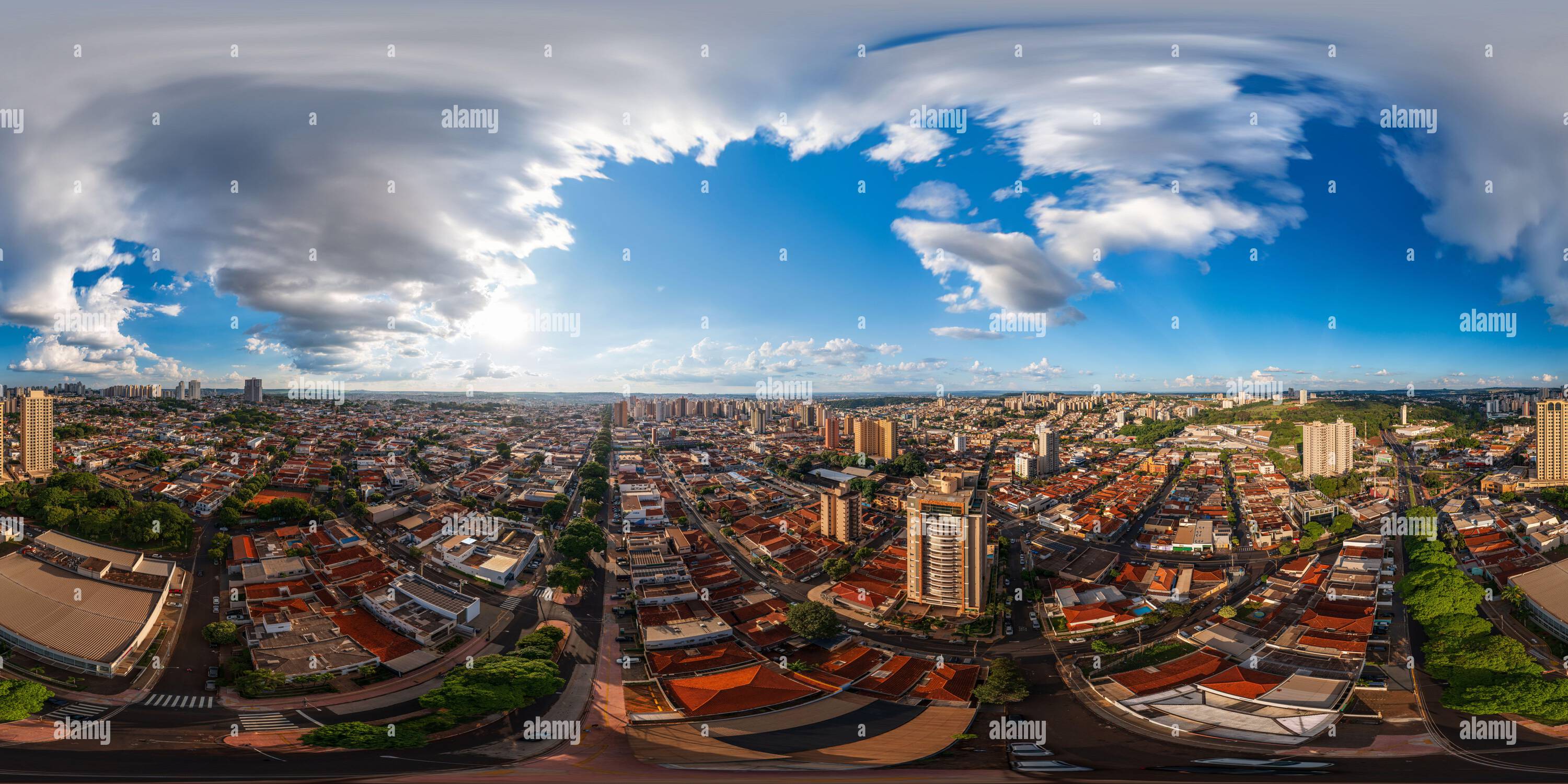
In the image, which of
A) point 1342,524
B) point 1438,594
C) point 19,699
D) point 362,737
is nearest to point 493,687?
point 362,737

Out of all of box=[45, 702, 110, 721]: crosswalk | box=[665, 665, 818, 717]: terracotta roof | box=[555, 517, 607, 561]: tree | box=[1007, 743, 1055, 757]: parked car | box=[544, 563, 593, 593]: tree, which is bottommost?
box=[1007, 743, 1055, 757]: parked car

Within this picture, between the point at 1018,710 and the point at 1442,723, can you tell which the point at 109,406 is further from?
the point at 1442,723

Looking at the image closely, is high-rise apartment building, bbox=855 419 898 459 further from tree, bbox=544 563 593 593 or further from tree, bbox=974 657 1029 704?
tree, bbox=974 657 1029 704

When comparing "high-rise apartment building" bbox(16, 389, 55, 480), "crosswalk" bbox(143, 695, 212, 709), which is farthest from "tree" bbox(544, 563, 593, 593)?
"high-rise apartment building" bbox(16, 389, 55, 480)

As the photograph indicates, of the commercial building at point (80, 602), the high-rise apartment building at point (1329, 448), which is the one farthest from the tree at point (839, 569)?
the high-rise apartment building at point (1329, 448)

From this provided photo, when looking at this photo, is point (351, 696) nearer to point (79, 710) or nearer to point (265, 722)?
point (265, 722)
